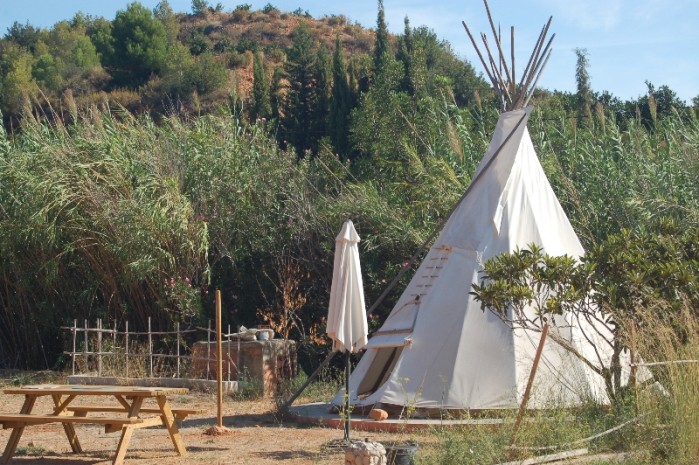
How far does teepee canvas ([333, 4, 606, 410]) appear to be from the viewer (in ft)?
28.8

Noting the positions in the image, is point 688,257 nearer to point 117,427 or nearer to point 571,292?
point 571,292

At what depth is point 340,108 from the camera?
2664 cm

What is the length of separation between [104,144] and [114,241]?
1475 millimetres

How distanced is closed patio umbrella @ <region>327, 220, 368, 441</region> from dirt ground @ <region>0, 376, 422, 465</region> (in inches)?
27.4

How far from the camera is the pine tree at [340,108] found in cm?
2532

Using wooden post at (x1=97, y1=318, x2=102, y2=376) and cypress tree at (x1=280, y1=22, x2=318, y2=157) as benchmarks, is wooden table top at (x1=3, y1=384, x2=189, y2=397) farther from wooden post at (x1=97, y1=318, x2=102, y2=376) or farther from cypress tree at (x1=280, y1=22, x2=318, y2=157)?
cypress tree at (x1=280, y1=22, x2=318, y2=157)

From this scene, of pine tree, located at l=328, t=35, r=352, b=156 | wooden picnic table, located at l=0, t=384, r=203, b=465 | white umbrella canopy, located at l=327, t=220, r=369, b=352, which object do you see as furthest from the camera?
pine tree, located at l=328, t=35, r=352, b=156

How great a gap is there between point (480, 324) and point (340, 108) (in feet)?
59.5

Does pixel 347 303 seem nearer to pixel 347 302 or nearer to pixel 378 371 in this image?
Answer: pixel 347 302

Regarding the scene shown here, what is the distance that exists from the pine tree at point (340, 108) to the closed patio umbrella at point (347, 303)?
1622 centimetres

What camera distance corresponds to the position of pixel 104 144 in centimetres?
1363

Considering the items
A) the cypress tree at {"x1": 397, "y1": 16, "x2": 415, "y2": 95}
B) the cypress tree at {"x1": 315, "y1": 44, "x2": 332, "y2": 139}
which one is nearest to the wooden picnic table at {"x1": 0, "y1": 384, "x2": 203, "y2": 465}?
the cypress tree at {"x1": 397, "y1": 16, "x2": 415, "y2": 95}

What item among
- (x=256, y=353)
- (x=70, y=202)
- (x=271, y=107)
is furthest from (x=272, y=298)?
(x=271, y=107)

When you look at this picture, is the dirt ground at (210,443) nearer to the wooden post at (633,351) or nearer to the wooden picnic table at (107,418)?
the wooden picnic table at (107,418)
